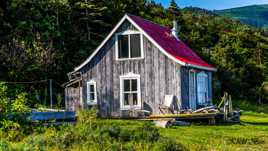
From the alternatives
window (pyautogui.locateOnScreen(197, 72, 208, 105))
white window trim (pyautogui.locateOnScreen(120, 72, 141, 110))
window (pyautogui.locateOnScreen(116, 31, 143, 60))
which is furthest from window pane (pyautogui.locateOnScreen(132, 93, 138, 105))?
window (pyautogui.locateOnScreen(197, 72, 208, 105))

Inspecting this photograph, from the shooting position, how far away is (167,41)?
3700cm

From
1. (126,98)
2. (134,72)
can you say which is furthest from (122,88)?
(134,72)

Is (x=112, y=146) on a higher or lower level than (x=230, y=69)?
lower

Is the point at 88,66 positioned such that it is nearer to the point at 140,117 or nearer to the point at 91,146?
the point at 140,117

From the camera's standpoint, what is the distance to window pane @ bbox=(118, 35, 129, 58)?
34.9 metres

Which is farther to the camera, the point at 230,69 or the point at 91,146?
the point at 230,69

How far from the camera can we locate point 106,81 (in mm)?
35656

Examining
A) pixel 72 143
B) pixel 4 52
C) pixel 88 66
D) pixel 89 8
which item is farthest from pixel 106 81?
pixel 89 8

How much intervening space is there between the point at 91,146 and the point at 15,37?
107ft

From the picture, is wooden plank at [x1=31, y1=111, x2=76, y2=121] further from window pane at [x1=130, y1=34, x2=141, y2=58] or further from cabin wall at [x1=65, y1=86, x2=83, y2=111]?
cabin wall at [x1=65, y1=86, x2=83, y2=111]

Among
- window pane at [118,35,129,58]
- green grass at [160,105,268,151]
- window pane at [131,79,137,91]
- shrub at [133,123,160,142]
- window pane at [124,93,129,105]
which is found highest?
window pane at [118,35,129,58]

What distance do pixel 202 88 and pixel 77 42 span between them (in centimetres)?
1962

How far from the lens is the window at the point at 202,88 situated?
3584 centimetres

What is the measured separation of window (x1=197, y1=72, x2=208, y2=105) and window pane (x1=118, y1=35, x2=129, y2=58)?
4856 mm
